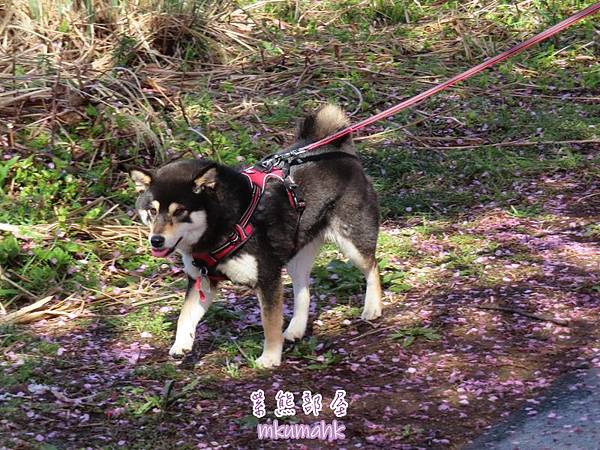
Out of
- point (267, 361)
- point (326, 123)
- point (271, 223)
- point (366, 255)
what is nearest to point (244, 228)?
point (271, 223)

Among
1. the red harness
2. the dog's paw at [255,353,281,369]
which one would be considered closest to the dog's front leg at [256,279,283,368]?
the dog's paw at [255,353,281,369]

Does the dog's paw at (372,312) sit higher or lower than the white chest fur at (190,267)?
lower

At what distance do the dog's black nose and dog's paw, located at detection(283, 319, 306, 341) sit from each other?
1.21 m

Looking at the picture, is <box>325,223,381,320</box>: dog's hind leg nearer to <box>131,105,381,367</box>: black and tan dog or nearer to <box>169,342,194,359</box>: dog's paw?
<box>131,105,381,367</box>: black and tan dog

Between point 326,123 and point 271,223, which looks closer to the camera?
point 271,223

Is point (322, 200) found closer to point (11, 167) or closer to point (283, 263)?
point (283, 263)

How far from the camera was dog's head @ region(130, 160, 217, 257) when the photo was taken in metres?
4.30

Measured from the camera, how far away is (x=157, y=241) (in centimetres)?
421

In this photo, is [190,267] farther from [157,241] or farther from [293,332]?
[293,332]

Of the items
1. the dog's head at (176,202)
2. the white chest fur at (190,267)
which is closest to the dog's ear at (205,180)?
the dog's head at (176,202)

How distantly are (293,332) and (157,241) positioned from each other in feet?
4.15

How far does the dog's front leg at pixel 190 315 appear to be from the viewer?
4777 millimetres

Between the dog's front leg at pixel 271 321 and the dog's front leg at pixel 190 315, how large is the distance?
0.29 m

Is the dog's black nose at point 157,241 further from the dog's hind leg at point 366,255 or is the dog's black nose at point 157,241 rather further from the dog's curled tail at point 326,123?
the dog's curled tail at point 326,123
